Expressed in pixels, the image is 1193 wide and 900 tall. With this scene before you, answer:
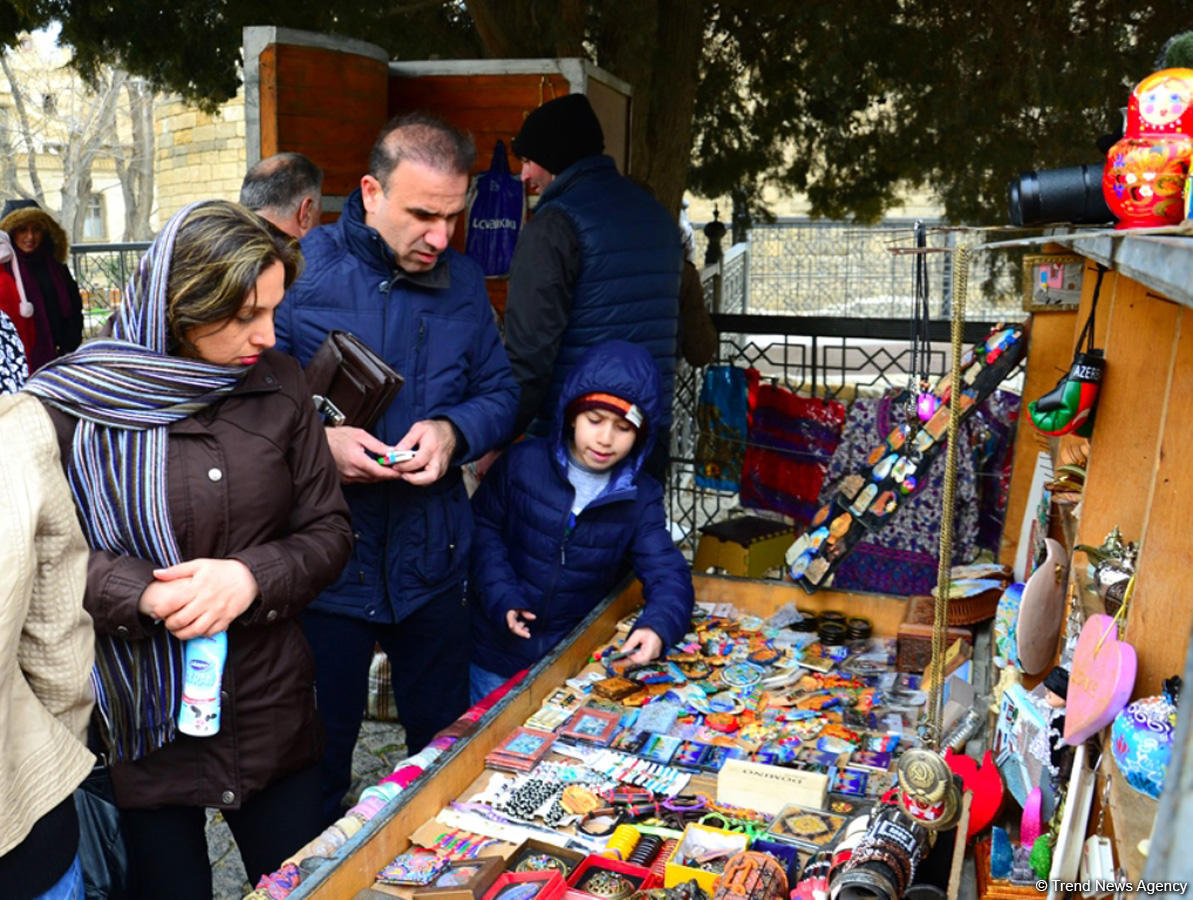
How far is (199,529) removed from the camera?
1.84 m

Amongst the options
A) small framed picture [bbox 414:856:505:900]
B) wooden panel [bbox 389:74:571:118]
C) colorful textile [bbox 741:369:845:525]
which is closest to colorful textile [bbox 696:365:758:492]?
colorful textile [bbox 741:369:845:525]

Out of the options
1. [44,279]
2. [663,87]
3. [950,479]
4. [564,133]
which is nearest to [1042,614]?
[950,479]

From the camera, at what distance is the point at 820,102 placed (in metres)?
5.96

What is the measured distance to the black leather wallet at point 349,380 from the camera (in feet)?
7.63

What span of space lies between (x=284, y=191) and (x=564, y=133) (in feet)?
3.19

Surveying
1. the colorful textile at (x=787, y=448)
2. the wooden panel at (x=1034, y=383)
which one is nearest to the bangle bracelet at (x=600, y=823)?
the wooden panel at (x=1034, y=383)

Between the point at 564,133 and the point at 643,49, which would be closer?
the point at 564,133

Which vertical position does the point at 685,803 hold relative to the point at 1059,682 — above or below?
below

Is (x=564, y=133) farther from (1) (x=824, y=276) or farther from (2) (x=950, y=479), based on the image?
(1) (x=824, y=276)

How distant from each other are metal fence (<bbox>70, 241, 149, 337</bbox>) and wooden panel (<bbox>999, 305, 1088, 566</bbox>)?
11421 millimetres

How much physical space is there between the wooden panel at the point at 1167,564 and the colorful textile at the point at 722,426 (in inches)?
146

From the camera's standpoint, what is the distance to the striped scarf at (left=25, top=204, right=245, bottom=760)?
1.76 meters

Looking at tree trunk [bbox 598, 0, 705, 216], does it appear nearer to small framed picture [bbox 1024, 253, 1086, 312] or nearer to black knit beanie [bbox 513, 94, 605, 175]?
black knit beanie [bbox 513, 94, 605, 175]

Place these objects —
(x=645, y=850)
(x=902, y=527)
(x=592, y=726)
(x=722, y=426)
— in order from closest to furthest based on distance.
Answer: (x=645, y=850)
(x=592, y=726)
(x=902, y=527)
(x=722, y=426)
